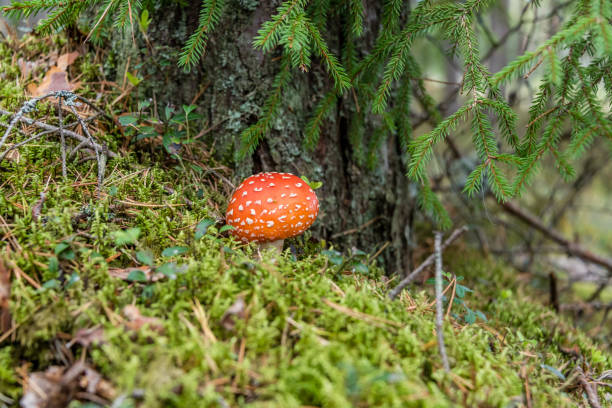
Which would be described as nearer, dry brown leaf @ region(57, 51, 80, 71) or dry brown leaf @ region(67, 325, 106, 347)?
dry brown leaf @ region(67, 325, 106, 347)

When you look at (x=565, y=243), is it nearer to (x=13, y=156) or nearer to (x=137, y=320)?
(x=137, y=320)

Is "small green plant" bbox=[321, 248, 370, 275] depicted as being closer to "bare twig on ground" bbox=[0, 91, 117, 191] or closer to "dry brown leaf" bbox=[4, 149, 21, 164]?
"bare twig on ground" bbox=[0, 91, 117, 191]

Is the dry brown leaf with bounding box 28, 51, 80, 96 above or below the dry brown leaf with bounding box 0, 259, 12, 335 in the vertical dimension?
above

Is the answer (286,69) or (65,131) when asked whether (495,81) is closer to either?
(286,69)

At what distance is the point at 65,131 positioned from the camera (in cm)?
248

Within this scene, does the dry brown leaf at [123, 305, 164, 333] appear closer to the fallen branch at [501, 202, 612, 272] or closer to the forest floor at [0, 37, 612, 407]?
the forest floor at [0, 37, 612, 407]

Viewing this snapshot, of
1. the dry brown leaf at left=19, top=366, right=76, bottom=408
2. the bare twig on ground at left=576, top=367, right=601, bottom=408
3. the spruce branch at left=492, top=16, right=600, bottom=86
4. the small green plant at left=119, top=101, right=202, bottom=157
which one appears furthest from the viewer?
the small green plant at left=119, top=101, right=202, bottom=157

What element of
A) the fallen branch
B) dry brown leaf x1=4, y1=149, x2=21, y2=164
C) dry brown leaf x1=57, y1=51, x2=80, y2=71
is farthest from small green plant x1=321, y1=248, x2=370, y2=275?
the fallen branch

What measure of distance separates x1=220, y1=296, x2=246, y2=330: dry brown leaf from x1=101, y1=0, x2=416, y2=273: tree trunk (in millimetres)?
1352

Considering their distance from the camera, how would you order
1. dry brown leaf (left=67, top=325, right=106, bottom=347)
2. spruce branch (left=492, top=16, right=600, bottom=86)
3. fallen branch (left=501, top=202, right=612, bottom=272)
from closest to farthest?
dry brown leaf (left=67, top=325, right=106, bottom=347) → spruce branch (left=492, top=16, right=600, bottom=86) → fallen branch (left=501, top=202, right=612, bottom=272)

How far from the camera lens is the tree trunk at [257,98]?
2.84 metres

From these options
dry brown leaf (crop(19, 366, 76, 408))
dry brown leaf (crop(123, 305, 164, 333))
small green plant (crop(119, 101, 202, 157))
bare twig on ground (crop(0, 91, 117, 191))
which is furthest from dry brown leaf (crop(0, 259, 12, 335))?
small green plant (crop(119, 101, 202, 157))

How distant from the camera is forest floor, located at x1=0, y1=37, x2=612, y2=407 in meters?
1.45

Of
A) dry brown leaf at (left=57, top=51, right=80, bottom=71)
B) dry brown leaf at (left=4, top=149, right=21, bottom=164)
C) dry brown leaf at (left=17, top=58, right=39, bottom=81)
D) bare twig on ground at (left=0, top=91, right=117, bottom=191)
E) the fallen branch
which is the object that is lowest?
the fallen branch
